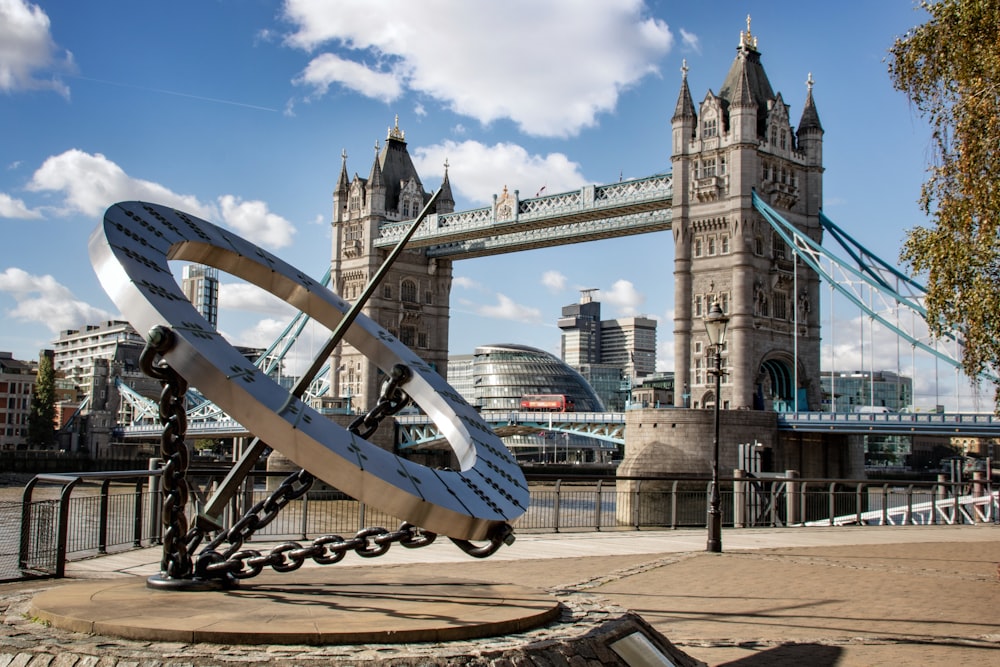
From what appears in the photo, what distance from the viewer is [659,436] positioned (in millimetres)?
41781

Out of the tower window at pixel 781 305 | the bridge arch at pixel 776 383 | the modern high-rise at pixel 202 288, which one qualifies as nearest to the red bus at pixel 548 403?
the bridge arch at pixel 776 383

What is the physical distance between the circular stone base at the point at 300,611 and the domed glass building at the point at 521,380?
9218cm

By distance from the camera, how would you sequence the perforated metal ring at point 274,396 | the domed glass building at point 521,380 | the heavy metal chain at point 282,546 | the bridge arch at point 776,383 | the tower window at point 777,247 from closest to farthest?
→ 1. the perforated metal ring at point 274,396
2. the heavy metal chain at point 282,546
3. the bridge arch at point 776,383
4. the tower window at point 777,247
5. the domed glass building at point 521,380

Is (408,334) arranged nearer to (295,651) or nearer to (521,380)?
(521,380)

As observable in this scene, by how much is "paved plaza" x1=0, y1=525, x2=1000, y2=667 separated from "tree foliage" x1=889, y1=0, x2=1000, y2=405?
10.6ft

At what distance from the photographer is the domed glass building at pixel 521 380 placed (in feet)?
333

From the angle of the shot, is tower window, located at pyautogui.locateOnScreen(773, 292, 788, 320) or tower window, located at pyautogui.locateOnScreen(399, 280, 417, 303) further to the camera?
tower window, located at pyautogui.locateOnScreen(399, 280, 417, 303)

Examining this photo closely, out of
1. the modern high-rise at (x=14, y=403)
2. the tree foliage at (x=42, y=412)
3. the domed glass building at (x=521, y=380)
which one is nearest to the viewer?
Result: the tree foliage at (x=42, y=412)

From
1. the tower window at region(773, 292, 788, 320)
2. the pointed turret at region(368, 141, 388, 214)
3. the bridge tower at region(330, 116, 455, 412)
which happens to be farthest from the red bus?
the tower window at region(773, 292, 788, 320)

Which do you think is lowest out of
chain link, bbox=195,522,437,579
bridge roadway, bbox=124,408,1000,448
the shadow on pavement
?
the shadow on pavement

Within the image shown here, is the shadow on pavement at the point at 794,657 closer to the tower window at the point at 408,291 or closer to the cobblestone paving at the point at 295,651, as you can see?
the cobblestone paving at the point at 295,651

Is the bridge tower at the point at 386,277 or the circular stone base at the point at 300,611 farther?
the bridge tower at the point at 386,277

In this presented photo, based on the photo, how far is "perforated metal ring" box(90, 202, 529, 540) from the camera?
6684 millimetres

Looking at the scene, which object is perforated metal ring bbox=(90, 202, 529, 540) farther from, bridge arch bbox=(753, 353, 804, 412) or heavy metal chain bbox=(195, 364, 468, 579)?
bridge arch bbox=(753, 353, 804, 412)
